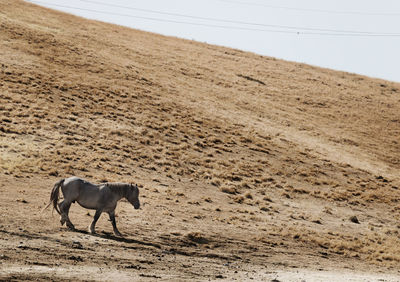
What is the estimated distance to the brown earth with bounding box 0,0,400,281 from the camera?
16500mm

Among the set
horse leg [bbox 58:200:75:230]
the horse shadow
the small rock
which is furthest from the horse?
the small rock

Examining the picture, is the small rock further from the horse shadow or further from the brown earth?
the horse shadow

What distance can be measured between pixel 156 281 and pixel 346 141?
4061cm

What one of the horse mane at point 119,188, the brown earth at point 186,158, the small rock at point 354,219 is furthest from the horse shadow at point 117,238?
the small rock at point 354,219

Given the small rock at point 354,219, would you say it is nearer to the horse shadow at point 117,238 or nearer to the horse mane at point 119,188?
the horse shadow at point 117,238

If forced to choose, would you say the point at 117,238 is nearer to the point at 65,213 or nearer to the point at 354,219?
the point at 65,213

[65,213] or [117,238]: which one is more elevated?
[65,213]

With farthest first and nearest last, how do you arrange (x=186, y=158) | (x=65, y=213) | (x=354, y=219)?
1. (x=186, y=158)
2. (x=354, y=219)
3. (x=65, y=213)

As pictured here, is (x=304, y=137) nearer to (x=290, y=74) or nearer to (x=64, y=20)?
(x=290, y=74)

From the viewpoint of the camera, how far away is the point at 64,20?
69.0 meters

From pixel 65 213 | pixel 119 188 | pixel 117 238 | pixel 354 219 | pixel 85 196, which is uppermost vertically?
pixel 119 188

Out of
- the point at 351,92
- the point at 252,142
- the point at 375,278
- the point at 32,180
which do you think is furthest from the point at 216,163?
the point at 351,92

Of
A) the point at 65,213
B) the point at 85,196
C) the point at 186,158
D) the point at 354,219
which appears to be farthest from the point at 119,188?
the point at 186,158

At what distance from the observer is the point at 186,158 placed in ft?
115
